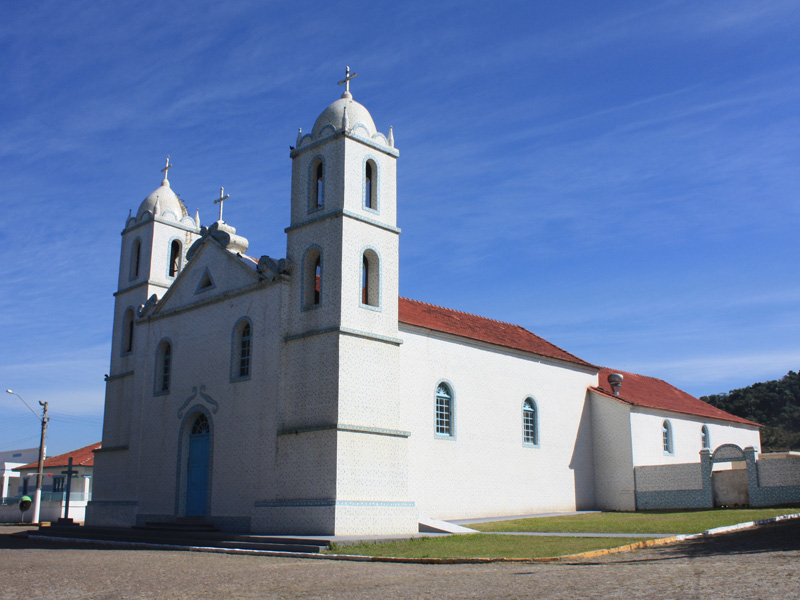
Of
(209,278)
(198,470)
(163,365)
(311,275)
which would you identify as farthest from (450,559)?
(163,365)

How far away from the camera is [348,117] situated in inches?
824

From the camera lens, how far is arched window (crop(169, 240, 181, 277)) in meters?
27.3

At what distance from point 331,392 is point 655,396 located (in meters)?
20.4

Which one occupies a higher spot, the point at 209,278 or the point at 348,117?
the point at 348,117

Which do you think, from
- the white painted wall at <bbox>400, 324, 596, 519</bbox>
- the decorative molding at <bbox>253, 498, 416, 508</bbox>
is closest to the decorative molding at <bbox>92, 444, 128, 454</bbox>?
the decorative molding at <bbox>253, 498, 416, 508</bbox>

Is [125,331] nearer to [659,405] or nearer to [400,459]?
[400,459]

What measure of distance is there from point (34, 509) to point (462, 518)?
65.9ft

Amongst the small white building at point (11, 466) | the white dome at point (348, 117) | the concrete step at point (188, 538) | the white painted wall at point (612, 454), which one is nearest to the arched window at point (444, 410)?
the concrete step at point (188, 538)

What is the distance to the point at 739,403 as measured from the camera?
67.6 metres

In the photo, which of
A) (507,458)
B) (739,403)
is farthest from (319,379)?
(739,403)

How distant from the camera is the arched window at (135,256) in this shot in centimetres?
2752

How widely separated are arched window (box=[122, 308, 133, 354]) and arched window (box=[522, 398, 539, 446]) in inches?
558

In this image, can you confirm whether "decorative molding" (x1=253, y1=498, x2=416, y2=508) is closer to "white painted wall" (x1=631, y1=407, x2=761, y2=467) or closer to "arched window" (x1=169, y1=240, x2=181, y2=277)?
"arched window" (x1=169, y1=240, x2=181, y2=277)

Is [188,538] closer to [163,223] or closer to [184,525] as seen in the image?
[184,525]
